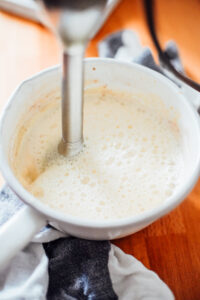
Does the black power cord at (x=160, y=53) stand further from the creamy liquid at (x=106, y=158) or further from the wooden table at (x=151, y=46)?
the creamy liquid at (x=106, y=158)

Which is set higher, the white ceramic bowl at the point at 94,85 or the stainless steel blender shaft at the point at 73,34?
the stainless steel blender shaft at the point at 73,34

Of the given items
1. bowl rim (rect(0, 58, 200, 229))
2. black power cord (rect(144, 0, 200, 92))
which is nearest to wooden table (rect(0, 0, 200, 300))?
black power cord (rect(144, 0, 200, 92))

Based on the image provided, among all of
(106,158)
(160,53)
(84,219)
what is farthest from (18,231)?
(160,53)

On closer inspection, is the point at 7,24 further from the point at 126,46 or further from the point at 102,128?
the point at 102,128

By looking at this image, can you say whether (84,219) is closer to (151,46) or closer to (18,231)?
(18,231)

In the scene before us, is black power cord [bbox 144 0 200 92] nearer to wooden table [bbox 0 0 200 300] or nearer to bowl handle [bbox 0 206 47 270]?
wooden table [bbox 0 0 200 300]

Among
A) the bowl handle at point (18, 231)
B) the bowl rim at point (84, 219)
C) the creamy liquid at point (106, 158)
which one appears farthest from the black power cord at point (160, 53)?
the bowl handle at point (18, 231)
